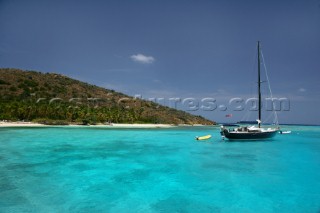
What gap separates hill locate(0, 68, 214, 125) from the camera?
68.7 metres

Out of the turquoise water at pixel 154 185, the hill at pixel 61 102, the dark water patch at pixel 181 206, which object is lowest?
the dark water patch at pixel 181 206

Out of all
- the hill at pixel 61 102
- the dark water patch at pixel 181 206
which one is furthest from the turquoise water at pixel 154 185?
the hill at pixel 61 102

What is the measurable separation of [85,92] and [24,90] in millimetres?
22037

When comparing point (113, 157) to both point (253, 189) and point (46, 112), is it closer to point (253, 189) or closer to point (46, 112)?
point (253, 189)

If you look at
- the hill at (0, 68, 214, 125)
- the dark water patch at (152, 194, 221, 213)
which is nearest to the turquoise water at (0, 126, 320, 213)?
the dark water patch at (152, 194, 221, 213)

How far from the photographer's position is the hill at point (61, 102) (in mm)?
68688

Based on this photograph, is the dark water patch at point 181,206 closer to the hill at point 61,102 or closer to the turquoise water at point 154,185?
the turquoise water at point 154,185

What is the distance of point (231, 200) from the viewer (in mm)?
11906

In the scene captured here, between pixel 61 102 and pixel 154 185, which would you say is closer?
pixel 154 185

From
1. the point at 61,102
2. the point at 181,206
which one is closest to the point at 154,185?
the point at 181,206

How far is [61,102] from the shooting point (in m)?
81.7

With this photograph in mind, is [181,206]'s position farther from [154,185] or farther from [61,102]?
[61,102]

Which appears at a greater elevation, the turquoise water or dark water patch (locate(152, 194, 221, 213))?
the turquoise water

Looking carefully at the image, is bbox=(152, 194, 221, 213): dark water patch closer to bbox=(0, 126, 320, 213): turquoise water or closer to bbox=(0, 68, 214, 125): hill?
bbox=(0, 126, 320, 213): turquoise water
